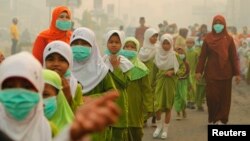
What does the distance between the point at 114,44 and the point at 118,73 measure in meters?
0.35

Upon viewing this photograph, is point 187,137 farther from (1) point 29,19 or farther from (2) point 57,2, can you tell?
(1) point 29,19

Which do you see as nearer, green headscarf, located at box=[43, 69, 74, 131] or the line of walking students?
the line of walking students

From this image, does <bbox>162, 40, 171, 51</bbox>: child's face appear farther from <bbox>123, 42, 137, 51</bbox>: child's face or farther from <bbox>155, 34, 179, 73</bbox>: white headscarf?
<bbox>123, 42, 137, 51</bbox>: child's face

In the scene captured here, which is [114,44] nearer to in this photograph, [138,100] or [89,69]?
[89,69]

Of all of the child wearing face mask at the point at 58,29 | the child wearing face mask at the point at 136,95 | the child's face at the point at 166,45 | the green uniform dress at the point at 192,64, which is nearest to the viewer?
the child wearing face mask at the point at 58,29

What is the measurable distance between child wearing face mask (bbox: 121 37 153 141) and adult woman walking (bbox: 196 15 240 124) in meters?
2.08

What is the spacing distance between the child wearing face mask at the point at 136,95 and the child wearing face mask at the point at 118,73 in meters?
0.57

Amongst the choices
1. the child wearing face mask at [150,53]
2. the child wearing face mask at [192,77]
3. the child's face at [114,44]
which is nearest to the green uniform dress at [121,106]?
the child's face at [114,44]

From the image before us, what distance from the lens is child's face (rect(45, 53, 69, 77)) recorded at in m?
4.02

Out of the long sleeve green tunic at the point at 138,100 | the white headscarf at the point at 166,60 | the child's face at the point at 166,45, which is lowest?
the long sleeve green tunic at the point at 138,100

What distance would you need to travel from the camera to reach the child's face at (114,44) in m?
5.67

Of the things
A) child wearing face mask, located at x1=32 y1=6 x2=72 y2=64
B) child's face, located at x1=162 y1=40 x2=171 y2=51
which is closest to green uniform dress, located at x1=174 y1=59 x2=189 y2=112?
child's face, located at x1=162 y1=40 x2=171 y2=51

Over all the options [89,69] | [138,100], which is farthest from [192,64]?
[89,69]

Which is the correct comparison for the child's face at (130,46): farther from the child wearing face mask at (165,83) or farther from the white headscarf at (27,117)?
the white headscarf at (27,117)
